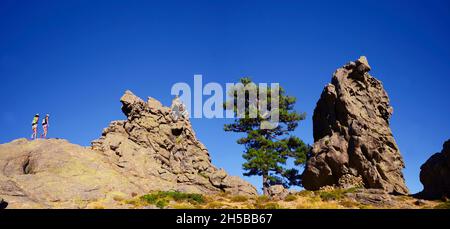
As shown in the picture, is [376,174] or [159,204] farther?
[376,174]

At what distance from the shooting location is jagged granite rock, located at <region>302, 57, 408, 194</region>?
32.4 meters

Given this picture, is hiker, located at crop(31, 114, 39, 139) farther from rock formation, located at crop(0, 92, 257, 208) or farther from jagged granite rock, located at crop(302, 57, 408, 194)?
jagged granite rock, located at crop(302, 57, 408, 194)

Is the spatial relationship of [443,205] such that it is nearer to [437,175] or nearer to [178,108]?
[437,175]

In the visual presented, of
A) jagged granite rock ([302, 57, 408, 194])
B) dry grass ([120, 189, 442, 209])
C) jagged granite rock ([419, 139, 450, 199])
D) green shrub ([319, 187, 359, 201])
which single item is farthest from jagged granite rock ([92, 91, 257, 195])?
jagged granite rock ([419, 139, 450, 199])

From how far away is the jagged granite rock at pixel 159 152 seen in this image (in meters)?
37.2

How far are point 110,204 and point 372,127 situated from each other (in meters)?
23.3

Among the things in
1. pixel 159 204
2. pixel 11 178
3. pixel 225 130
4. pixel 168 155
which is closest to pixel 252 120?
pixel 225 130

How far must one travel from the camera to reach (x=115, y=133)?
4091 centimetres

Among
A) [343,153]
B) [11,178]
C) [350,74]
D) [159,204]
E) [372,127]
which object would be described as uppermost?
[350,74]

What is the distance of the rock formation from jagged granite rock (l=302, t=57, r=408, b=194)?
8.43 meters

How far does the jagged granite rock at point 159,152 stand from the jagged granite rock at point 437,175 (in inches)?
675

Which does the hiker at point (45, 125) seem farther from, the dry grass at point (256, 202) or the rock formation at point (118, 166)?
the dry grass at point (256, 202)

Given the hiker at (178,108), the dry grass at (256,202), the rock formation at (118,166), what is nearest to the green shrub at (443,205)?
the dry grass at (256,202)

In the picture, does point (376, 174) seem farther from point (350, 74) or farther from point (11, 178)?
point (11, 178)
